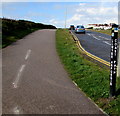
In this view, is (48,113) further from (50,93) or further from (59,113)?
(50,93)

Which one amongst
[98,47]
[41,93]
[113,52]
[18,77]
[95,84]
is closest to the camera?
[113,52]

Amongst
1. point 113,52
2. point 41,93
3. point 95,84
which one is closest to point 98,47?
point 95,84

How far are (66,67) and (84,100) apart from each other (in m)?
4.19

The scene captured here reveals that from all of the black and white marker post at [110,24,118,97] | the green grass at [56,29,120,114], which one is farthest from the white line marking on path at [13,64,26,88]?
the black and white marker post at [110,24,118,97]

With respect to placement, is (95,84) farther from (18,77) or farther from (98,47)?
(98,47)

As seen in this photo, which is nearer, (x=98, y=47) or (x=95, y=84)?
(x=95, y=84)

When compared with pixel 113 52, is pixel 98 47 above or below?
below

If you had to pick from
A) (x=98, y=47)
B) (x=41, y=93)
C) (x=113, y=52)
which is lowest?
(x=41, y=93)

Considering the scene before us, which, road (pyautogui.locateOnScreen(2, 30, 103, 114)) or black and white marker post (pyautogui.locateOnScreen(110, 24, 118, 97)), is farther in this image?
black and white marker post (pyautogui.locateOnScreen(110, 24, 118, 97))

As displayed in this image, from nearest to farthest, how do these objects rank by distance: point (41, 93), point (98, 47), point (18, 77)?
point (41, 93), point (18, 77), point (98, 47)

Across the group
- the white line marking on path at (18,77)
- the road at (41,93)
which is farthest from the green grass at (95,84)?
the white line marking on path at (18,77)

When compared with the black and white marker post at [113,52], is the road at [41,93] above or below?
below

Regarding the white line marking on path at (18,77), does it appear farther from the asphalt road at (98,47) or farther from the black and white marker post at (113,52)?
the asphalt road at (98,47)

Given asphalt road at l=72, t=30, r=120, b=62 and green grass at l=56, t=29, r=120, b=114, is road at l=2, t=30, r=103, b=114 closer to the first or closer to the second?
green grass at l=56, t=29, r=120, b=114
